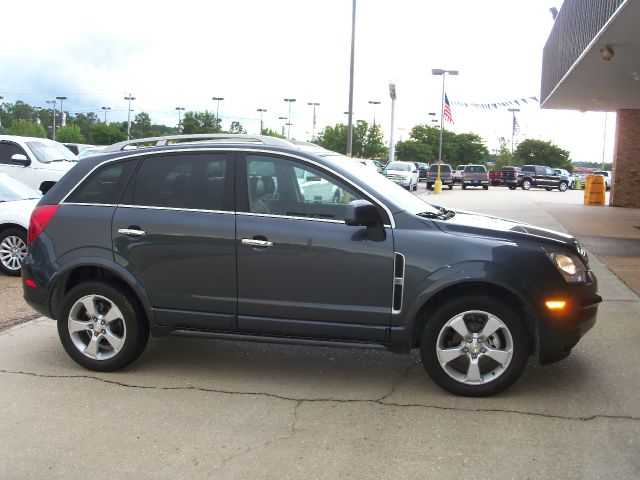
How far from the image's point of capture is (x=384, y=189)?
494 cm

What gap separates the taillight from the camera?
512 centimetres

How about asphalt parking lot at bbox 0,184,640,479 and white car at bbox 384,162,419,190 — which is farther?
white car at bbox 384,162,419,190

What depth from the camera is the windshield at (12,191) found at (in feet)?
31.1

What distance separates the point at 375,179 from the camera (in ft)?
16.7

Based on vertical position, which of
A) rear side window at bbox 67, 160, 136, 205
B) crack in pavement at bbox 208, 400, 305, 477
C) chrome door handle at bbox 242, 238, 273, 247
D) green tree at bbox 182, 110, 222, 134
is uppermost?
green tree at bbox 182, 110, 222, 134

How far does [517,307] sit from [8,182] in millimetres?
8200

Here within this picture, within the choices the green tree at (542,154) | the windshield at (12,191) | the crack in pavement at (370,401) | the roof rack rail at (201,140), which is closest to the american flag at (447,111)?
the windshield at (12,191)

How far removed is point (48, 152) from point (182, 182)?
11379 mm

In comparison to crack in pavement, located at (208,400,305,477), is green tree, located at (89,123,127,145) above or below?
above

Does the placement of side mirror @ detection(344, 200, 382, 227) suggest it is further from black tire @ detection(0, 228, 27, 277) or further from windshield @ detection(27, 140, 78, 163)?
windshield @ detection(27, 140, 78, 163)

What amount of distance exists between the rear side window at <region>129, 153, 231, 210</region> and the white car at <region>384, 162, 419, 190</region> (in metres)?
29.8

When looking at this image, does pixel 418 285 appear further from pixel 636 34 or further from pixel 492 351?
pixel 636 34

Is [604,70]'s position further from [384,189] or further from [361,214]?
[361,214]

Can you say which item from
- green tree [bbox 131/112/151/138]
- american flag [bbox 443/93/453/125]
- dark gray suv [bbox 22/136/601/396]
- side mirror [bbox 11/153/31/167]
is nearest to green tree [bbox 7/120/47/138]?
green tree [bbox 131/112/151/138]
